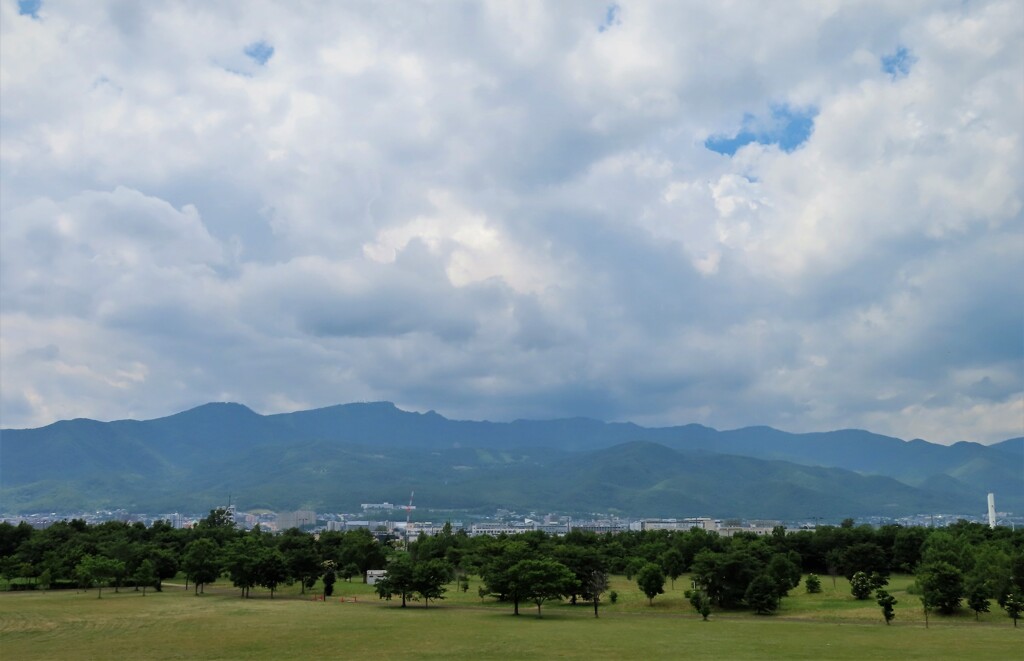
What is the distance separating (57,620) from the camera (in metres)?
68.4

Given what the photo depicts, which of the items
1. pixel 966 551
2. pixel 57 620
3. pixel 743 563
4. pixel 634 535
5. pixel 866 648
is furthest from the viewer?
pixel 634 535

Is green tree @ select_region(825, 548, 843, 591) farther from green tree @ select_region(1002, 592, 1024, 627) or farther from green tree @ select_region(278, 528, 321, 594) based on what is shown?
green tree @ select_region(278, 528, 321, 594)

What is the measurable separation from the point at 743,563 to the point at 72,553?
9035 centimetres

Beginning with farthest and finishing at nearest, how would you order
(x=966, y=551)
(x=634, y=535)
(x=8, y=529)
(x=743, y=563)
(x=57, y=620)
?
(x=634, y=535), (x=8, y=529), (x=966, y=551), (x=743, y=563), (x=57, y=620)

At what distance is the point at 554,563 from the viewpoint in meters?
76.6

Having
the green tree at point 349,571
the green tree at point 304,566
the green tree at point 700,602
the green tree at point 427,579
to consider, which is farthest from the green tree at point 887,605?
the green tree at point 349,571

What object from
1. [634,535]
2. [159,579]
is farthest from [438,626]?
[634,535]

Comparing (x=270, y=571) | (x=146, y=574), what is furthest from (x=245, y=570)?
(x=146, y=574)

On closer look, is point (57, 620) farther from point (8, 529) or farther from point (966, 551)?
point (966, 551)

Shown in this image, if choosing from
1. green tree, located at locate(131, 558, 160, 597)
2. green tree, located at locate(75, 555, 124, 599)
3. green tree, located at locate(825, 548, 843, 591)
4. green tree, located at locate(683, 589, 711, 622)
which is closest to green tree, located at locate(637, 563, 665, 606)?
green tree, located at locate(683, 589, 711, 622)

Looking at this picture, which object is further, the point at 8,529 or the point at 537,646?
the point at 8,529

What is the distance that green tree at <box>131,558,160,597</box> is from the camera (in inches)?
3834

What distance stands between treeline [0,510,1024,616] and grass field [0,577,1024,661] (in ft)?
8.42

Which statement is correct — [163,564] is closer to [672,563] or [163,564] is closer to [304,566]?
[304,566]
